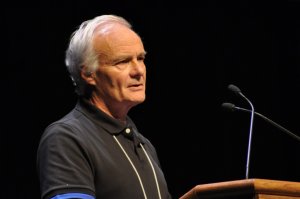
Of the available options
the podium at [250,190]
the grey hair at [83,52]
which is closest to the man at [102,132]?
the grey hair at [83,52]

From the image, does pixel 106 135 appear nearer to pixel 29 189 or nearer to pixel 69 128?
pixel 69 128

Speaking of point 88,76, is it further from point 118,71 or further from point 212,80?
point 212,80

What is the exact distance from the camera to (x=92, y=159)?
86.4 inches

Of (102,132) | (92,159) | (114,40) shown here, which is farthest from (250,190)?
(114,40)

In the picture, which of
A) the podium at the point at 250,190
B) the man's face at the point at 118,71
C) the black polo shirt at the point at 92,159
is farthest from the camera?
the man's face at the point at 118,71

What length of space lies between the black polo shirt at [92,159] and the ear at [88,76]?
3.4 inches

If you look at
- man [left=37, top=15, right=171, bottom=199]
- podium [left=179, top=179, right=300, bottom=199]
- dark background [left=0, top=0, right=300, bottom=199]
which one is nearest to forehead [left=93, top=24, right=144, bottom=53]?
man [left=37, top=15, right=171, bottom=199]

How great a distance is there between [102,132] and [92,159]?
19cm

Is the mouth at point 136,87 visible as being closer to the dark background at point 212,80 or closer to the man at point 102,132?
the man at point 102,132

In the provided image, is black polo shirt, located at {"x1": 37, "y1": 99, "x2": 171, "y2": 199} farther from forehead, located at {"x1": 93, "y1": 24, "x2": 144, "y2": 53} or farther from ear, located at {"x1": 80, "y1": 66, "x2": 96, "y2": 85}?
forehead, located at {"x1": 93, "y1": 24, "x2": 144, "y2": 53}

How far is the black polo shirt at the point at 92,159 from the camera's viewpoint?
6.86ft

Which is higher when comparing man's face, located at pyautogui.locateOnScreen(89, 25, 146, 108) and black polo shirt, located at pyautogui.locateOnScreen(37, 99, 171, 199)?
man's face, located at pyautogui.locateOnScreen(89, 25, 146, 108)

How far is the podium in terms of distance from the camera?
1.88m

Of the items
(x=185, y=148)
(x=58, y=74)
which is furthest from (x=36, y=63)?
(x=185, y=148)
